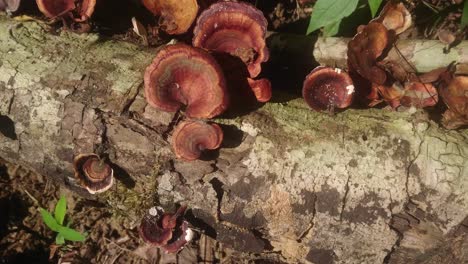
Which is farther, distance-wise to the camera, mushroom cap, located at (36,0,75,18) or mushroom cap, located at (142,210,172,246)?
mushroom cap, located at (142,210,172,246)

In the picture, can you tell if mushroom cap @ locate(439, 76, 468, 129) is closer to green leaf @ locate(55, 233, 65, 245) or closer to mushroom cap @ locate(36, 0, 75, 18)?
mushroom cap @ locate(36, 0, 75, 18)

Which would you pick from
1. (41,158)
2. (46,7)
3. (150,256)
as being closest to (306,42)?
(46,7)

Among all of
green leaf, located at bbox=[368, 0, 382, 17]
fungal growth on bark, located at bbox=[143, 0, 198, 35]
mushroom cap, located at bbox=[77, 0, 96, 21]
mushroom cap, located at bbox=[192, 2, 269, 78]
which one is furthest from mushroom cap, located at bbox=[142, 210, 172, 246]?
green leaf, located at bbox=[368, 0, 382, 17]

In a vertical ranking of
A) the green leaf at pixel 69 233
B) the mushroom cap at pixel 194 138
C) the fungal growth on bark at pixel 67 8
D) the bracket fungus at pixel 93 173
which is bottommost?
the green leaf at pixel 69 233

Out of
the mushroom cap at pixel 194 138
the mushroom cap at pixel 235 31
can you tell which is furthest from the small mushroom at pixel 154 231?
the mushroom cap at pixel 235 31

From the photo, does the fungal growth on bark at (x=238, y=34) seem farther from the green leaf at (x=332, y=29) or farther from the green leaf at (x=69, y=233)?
the green leaf at (x=69, y=233)

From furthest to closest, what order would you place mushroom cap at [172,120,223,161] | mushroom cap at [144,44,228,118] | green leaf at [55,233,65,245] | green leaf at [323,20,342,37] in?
green leaf at [55,233,65,245]
green leaf at [323,20,342,37]
mushroom cap at [172,120,223,161]
mushroom cap at [144,44,228,118]
